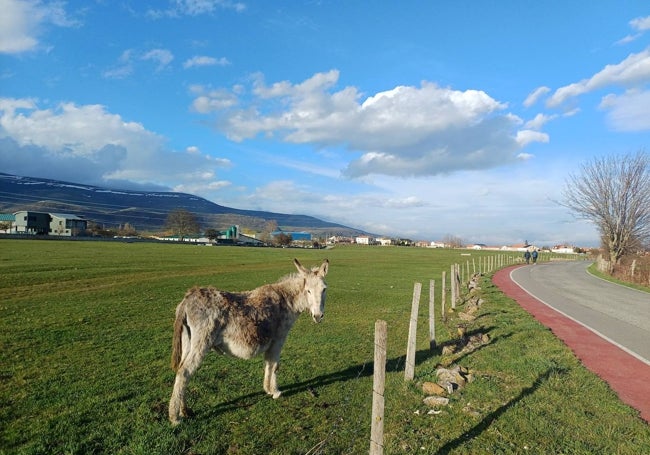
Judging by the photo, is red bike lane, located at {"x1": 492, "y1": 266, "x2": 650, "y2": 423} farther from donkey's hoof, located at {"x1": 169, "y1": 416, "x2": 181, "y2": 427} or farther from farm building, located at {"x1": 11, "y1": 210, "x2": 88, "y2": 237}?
farm building, located at {"x1": 11, "y1": 210, "x2": 88, "y2": 237}

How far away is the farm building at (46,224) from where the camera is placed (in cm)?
11500

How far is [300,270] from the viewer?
349 inches

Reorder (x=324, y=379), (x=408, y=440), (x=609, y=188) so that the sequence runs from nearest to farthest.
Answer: (x=408, y=440)
(x=324, y=379)
(x=609, y=188)

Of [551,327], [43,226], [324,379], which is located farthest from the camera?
[43,226]

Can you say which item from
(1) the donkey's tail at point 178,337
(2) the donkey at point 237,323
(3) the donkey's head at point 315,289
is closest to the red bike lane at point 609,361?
(3) the donkey's head at point 315,289

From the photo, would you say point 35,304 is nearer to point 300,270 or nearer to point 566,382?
point 300,270

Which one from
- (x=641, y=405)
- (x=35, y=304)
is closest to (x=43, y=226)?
(x=35, y=304)

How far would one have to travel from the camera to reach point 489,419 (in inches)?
292

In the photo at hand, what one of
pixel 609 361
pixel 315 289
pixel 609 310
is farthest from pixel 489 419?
pixel 609 310

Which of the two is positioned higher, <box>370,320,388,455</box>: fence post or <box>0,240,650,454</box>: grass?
<box>370,320,388,455</box>: fence post

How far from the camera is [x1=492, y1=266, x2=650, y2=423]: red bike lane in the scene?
8820 mm

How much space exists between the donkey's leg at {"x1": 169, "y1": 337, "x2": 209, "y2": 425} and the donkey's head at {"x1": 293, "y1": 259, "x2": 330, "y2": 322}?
2306mm

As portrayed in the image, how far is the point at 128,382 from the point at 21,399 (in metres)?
1.92

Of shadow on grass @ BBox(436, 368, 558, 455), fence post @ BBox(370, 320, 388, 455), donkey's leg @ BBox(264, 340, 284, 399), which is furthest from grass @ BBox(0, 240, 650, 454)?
fence post @ BBox(370, 320, 388, 455)
